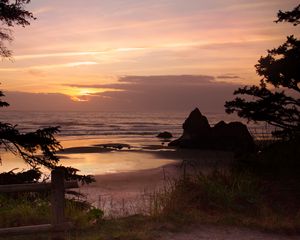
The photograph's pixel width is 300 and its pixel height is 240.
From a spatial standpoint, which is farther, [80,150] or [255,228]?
[80,150]

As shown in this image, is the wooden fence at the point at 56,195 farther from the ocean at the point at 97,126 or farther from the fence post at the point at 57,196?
the ocean at the point at 97,126

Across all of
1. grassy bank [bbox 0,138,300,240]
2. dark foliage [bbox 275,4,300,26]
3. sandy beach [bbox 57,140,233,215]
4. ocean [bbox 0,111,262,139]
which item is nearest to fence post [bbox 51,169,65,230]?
grassy bank [bbox 0,138,300,240]

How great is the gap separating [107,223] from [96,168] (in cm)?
1862

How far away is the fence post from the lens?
776cm

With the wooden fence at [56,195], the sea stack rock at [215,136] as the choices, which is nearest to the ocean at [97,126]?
the sea stack rock at [215,136]

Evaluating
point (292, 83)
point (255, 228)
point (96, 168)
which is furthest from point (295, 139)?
point (96, 168)

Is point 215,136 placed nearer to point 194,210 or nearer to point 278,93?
point 278,93

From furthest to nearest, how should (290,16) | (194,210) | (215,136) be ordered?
(215,136) < (290,16) < (194,210)

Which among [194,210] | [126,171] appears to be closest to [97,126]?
[126,171]

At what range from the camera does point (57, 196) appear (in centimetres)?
781

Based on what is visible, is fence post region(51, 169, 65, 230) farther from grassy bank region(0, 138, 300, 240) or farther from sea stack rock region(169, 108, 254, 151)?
sea stack rock region(169, 108, 254, 151)

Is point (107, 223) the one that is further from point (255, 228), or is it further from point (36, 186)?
point (255, 228)

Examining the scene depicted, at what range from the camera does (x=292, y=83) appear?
1867cm

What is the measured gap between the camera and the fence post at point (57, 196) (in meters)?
7.76
